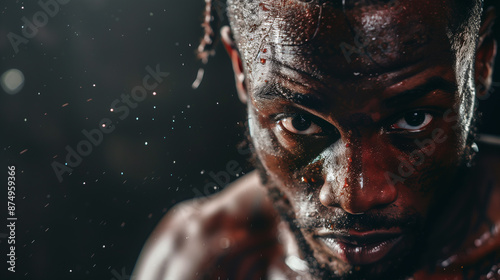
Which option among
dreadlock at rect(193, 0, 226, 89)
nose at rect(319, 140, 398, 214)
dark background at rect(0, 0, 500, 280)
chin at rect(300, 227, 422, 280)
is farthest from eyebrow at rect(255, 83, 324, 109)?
dark background at rect(0, 0, 500, 280)

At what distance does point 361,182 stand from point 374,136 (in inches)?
3.9

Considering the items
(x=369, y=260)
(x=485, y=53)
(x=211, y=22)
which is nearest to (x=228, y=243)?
(x=369, y=260)

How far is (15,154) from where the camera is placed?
1934mm

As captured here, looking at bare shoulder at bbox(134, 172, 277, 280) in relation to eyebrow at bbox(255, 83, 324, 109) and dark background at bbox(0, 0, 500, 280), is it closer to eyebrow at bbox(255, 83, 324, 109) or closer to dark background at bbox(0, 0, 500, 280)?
dark background at bbox(0, 0, 500, 280)

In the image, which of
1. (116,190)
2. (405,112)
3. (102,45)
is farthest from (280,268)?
(102,45)

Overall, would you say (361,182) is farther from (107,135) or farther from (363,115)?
(107,135)

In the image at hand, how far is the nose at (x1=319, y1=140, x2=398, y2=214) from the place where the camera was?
2.59 ft

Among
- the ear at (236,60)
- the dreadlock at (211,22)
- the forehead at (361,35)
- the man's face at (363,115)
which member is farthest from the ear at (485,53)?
the dreadlock at (211,22)

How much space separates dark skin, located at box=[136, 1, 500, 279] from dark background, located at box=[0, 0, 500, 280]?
0.76 m

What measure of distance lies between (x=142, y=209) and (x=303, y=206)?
4.68 ft

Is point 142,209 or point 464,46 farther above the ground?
point 464,46

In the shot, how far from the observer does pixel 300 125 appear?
903mm

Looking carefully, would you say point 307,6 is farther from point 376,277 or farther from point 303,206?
point 376,277

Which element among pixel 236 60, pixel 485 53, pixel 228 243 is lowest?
pixel 228 243
